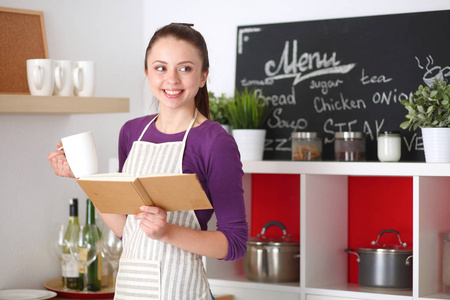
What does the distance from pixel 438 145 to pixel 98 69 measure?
1401 millimetres

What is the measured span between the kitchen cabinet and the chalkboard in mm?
198

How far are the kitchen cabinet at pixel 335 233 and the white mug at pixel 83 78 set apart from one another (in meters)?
0.64

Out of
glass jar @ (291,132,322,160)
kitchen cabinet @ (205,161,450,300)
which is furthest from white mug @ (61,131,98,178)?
glass jar @ (291,132,322,160)

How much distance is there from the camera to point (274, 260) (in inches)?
97.4

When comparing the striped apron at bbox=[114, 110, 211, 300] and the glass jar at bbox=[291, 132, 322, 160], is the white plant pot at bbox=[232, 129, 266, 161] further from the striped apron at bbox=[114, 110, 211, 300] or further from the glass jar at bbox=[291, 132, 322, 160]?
the striped apron at bbox=[114, 110, 211, 300]

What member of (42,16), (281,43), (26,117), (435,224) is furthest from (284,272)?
(42,16)

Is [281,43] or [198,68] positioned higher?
[281,43]

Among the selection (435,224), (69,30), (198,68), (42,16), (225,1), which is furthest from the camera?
(225,1)

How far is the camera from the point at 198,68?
1.63 meters

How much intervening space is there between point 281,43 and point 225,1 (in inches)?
13.2

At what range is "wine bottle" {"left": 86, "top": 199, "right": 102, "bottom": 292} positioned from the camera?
2438mm

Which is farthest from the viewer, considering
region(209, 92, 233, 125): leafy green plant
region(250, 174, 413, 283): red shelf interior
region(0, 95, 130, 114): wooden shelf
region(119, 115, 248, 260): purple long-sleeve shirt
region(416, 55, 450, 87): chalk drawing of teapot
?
region(209, 92, 233, 125): leafy green plant

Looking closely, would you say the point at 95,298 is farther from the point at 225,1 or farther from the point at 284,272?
the point at 225,1

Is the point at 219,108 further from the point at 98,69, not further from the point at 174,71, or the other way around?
the point at 174,71
